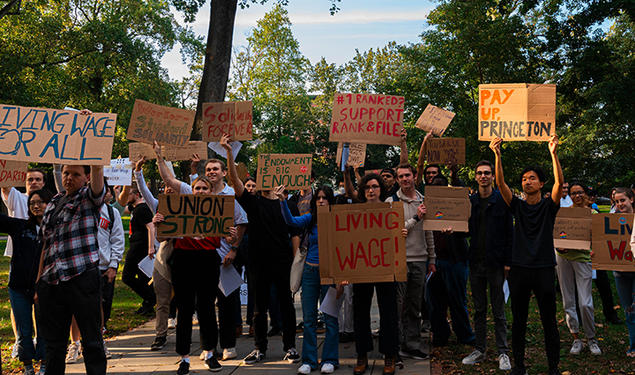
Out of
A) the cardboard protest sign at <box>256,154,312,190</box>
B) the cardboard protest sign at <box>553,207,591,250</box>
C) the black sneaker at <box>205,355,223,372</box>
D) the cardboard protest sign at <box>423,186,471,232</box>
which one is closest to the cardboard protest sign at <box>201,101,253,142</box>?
the cardboard protest sign at <box>256,154,312,190</box>

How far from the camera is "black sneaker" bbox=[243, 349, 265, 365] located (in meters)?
6.72

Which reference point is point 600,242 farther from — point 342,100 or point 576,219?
point 342,100

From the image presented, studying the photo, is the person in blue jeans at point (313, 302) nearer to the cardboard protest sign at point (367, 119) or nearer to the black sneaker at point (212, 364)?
the black sneaker at point (212, 364)

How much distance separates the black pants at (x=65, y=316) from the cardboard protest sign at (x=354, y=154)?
157 inches

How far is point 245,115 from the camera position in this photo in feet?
25.6

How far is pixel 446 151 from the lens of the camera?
30.3 ft

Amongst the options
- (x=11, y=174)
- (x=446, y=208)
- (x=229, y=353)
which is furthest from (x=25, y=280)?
(x=446, y=208)

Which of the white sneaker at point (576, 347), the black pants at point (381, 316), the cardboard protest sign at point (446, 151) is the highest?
the cardboard protest sign at point (446, 151)

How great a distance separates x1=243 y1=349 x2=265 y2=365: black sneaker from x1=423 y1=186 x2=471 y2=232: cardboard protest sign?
244 centimetres

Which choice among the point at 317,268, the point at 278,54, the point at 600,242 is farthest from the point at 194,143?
the point at 278,54

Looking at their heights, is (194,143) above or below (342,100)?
below

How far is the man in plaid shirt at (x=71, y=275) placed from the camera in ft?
15.8

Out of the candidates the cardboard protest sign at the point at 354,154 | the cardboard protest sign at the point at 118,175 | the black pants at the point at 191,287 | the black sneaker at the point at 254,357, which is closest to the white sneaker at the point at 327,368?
the black sneaker at the point at 254,357

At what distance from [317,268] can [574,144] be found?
26445mm
